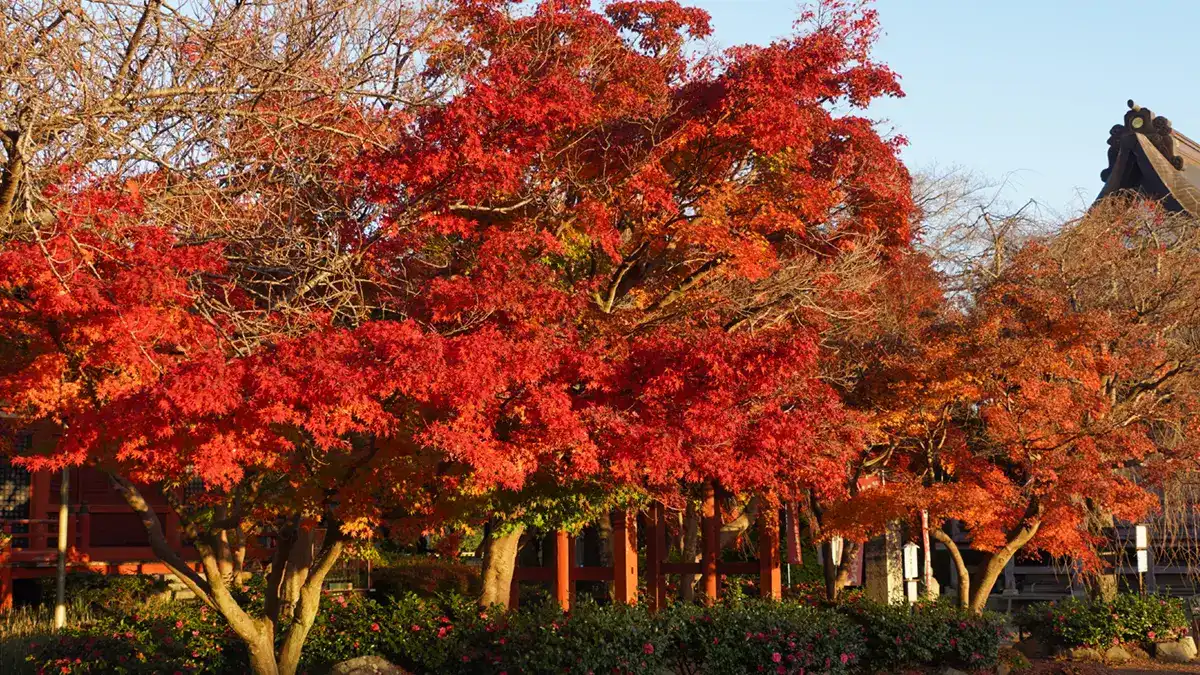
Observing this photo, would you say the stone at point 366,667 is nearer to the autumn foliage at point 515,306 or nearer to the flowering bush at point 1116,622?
the autumn foliage at point 515,306

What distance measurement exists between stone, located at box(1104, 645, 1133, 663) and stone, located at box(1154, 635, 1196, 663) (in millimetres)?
591

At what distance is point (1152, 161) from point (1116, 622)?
14097 millimetres

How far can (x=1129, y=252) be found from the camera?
19969 millimetres

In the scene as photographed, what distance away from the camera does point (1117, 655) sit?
21031 mm

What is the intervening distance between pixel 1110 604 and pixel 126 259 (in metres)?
18.0

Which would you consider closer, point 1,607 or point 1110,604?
point 1,607

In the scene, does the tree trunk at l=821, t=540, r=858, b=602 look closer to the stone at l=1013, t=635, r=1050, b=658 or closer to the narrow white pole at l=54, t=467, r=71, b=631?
the stone at l=1013, t=635, r=1050, b=658

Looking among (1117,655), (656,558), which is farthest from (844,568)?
(1117,655)

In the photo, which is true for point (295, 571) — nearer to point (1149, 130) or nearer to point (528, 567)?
point (528, 567)

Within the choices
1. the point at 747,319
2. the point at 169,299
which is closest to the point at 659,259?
the point at 747,319

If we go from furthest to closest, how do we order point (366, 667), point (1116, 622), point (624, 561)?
point (1116, 622)
point (624, 561)
point (366, 667)

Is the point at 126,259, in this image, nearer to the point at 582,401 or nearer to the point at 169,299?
the point at 169,299

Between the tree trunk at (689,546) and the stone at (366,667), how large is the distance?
7.37 metres

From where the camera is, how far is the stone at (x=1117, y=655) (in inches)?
824
